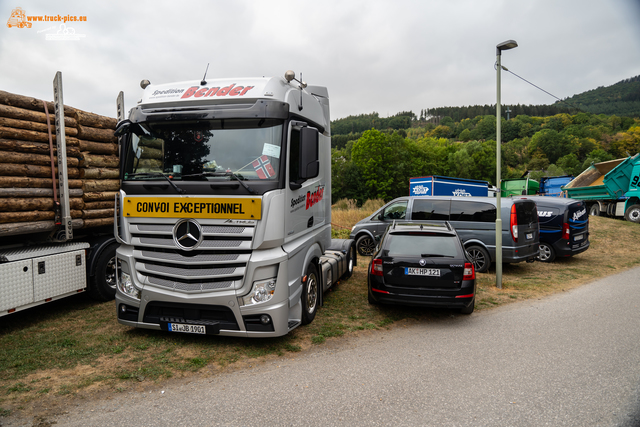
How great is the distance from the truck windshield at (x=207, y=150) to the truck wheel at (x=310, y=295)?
174cm

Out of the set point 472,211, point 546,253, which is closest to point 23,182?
point 472,211

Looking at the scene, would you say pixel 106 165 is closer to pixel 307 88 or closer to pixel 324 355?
pixel 307 88

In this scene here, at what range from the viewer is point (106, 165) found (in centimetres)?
Answer: 674

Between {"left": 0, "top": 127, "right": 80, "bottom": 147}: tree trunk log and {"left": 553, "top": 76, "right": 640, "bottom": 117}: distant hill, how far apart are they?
13.9m

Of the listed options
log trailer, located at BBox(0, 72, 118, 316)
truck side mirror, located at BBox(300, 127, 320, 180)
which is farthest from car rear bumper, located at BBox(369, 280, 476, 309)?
log trailer, located at BBox(0, 72, 118, 316)

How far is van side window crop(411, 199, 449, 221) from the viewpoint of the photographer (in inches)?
408

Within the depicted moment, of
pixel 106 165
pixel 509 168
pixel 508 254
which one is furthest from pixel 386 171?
pixel 106 165

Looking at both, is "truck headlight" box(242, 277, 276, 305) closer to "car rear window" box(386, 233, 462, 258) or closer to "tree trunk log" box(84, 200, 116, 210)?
"car rear window" box(386, 233, 462, 258)

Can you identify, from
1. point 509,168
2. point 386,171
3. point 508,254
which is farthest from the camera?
point 509,168

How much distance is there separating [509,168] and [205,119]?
86.2m

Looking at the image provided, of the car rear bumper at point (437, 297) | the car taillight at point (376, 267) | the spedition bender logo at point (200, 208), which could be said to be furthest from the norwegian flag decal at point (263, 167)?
the car rear bumper at point (437, 297)

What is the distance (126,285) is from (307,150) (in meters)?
2.92

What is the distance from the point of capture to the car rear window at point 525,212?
9.45 meters

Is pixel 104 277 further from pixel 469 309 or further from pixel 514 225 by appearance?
pixel 514 225
